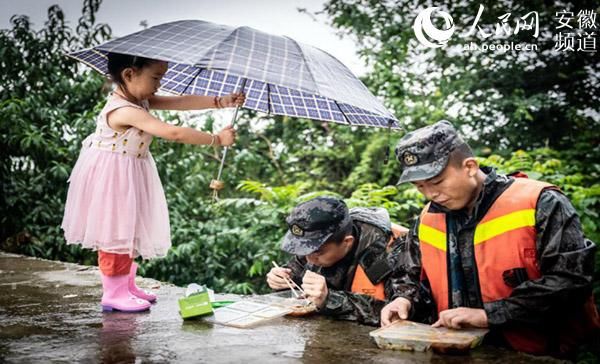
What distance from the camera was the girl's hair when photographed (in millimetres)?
2886

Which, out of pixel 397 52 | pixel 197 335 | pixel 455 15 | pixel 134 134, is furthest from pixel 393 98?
pixel 197 335

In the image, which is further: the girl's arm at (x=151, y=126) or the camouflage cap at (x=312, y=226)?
the camouflage cap at (x=312, y=226)

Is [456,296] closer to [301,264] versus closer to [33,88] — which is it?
[301,264]

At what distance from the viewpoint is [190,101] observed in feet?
10.8

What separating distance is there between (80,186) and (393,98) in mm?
5037

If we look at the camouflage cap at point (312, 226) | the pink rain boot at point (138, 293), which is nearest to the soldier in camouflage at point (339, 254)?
the camouflage cap at point (312, 226)

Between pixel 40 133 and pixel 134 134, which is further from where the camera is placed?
pixel 40 133

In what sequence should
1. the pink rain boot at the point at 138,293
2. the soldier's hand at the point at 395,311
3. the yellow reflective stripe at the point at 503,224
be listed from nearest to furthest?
the yellow reflective stripe at the point at 503,224
the soldier's hand at the point at 395,311
the pink rain boot at the point at 138,293

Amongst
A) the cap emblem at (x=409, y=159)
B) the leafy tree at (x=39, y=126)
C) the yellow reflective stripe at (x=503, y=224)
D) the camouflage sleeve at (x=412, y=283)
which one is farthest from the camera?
the leafy tree at (x=39, y=126)

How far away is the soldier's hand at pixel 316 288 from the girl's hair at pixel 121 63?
4.59ft

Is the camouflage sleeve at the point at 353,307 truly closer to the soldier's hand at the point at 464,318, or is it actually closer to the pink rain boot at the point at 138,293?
the soldier's hand at the point at 464,318

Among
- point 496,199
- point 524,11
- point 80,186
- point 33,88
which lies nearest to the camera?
point 496,199

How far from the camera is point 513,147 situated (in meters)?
7.29

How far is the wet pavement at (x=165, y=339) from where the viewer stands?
2.23m
